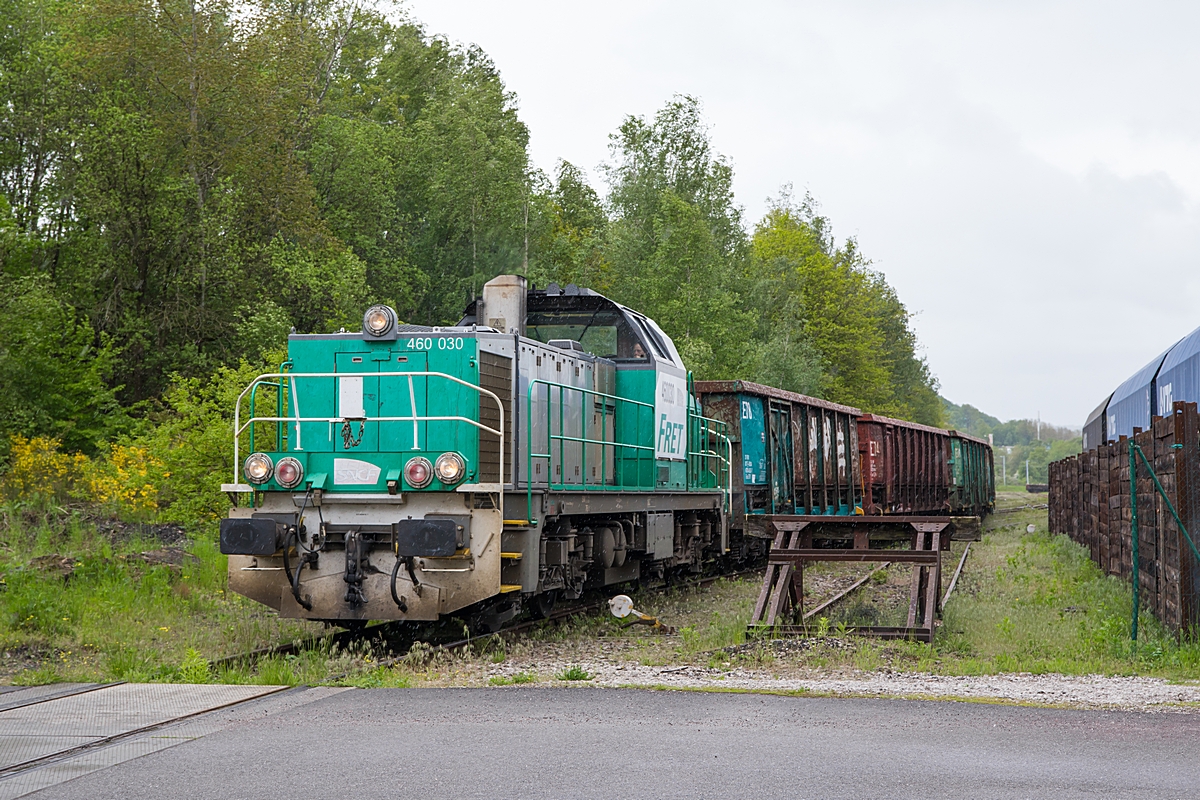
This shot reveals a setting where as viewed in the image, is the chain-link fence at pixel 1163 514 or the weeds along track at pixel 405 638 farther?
the chain-link fence at pixel 1163 514

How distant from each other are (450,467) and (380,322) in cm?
172

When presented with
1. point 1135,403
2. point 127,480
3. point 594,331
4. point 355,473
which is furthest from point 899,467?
point 355,473

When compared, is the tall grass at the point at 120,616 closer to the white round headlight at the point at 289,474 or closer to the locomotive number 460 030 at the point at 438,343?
the white round headlight at the point at 289,474

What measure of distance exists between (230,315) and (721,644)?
20796 mm

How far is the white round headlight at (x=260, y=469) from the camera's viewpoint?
972 cm

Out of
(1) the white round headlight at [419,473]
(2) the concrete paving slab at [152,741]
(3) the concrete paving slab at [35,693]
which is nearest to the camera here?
(2) the concrete paving slab at [152,741]

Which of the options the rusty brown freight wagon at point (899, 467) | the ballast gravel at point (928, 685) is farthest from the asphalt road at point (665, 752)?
the rusty brown freight wagon at point (899, 467)

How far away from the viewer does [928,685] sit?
812 centimetres

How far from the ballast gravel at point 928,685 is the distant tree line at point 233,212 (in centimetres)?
1433

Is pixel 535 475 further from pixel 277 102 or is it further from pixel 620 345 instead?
pixel 277 102

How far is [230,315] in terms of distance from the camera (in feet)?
91.2

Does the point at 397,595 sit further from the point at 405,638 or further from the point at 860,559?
the point at 860,559

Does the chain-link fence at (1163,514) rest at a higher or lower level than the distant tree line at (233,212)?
lower

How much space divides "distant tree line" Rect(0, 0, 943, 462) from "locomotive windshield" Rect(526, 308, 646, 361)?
10125 millimetres
